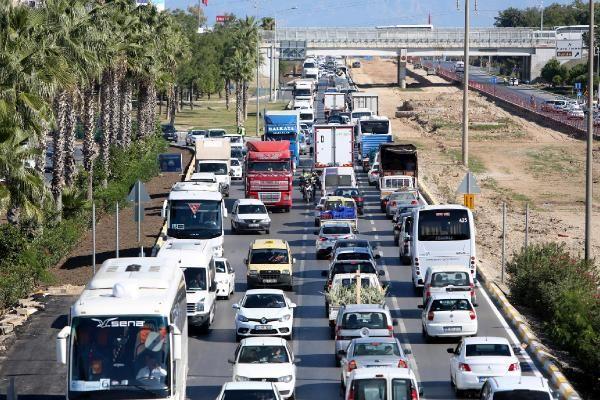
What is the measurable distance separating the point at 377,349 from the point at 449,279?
9652mm

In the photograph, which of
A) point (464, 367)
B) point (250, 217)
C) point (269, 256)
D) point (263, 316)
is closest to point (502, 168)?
point (250, 217)

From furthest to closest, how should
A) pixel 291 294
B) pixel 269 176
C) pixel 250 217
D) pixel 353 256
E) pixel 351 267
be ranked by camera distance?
pixel 269 176 < pixel 250 217 < pixel 291 294 < pixel 353 256 < pixel 351 267

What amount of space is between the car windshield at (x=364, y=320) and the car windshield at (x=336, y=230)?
17403mm

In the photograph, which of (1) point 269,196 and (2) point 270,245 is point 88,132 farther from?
(2) point 270,245

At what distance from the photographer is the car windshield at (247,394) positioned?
23.5 meters

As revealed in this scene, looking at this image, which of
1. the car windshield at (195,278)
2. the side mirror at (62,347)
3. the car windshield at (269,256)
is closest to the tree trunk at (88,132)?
the car windshield at (269,256)

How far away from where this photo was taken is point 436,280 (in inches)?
1455

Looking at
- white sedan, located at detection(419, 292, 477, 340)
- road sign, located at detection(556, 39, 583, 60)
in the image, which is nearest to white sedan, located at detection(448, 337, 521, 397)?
white sedan, located at detection(419, 292, 477, 340)

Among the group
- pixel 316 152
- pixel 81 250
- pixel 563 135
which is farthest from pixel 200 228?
pixel 563 135

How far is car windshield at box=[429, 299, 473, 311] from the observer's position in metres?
33.3

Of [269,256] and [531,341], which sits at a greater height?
[269,256]

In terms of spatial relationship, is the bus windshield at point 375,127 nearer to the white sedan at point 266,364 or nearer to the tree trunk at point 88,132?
the tree trunk at point 88,132

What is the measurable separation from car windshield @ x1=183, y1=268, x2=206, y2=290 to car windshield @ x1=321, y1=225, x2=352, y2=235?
14.2m

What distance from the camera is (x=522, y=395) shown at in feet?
75.0
